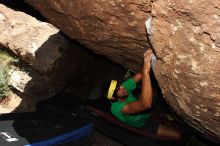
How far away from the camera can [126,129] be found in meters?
5.33

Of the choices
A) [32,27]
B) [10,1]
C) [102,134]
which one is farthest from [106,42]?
[10,1]

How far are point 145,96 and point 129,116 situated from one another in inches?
33.9

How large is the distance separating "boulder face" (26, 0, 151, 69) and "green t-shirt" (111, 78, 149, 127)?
266 mm

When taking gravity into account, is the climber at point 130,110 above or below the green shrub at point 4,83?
above

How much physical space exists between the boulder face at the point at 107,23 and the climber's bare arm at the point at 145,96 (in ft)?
0.63

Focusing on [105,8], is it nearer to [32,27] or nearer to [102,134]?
[102,134]

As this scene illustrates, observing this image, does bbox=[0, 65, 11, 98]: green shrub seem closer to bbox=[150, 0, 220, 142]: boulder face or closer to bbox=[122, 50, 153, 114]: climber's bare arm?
bbox=[122, 50, 153, 114]: climber's bare arm

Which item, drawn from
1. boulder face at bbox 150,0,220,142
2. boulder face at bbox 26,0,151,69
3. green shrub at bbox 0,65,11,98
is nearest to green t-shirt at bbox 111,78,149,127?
boulder face at bbox 26,0,151,69

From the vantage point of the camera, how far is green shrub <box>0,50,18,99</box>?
6.29 meters

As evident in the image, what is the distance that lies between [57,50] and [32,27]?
0.64m

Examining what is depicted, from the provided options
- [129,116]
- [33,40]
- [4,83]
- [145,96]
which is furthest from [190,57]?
[4,83]

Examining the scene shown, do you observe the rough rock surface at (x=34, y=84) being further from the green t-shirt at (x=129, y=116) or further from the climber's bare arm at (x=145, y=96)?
the climber's bare arm at (x=145, y=96)

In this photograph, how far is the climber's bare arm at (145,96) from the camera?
4195mm

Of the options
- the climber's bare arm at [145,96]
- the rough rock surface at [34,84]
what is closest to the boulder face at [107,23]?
the climber's bare arm at [145,96]
